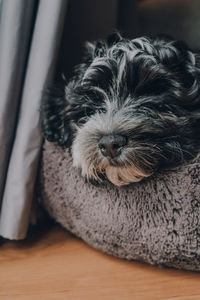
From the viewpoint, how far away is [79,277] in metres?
0.97

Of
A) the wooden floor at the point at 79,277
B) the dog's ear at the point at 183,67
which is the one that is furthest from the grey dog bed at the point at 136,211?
the dog's ear at the point at 183,67

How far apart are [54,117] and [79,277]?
448 mm

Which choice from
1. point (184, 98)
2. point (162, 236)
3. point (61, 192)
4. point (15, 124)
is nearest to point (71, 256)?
point (61, 192)

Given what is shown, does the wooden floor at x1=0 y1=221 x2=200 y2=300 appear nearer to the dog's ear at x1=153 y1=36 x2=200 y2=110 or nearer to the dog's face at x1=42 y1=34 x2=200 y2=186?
the dog's face at x1=42 y1=34 x2=200 y2=186

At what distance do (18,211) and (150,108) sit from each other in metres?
0.49

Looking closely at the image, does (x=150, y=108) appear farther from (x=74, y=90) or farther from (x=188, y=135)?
(x=74, y=90)

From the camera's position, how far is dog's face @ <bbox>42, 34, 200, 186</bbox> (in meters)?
0.90

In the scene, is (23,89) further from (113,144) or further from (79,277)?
(79,277)

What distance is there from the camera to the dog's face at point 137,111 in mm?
901

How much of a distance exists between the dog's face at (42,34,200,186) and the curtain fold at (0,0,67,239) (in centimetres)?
15

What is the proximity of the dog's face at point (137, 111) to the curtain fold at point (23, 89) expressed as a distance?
15cm

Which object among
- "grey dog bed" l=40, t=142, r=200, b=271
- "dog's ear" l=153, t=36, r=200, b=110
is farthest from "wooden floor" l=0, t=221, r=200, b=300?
"dog's ear" l=153, t=36, r=200, b=110

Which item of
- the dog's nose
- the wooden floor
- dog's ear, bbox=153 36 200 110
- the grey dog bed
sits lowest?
the wooden floor

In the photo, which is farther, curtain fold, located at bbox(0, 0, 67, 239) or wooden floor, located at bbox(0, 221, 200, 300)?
curtain fold, located at bbox(0, 0, 67, 239)
